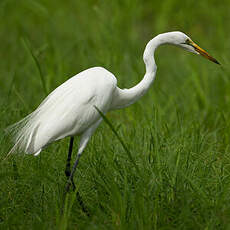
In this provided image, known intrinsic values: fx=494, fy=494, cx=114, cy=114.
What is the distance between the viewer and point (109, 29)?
4336mm

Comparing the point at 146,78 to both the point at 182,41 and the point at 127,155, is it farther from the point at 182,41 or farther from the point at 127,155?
the point at 127,155

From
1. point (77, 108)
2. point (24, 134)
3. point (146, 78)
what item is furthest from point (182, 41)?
point (24, 134)

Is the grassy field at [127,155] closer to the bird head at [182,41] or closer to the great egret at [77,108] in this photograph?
the great egret at [77,108]

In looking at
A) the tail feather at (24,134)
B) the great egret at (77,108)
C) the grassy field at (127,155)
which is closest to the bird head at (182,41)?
the great egret at (77,108)

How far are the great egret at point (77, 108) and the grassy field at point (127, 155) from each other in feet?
0.47

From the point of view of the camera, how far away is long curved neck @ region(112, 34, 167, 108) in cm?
258

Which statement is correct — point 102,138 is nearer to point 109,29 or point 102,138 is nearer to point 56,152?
point 56,152

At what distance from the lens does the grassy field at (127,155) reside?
2.26 meters

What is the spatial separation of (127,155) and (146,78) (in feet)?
1.48

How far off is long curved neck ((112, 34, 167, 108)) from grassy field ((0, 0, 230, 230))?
0.16 m

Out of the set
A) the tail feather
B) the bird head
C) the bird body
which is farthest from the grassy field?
the bird head

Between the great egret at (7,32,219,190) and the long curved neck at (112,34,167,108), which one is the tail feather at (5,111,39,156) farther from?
the long curved neck at (112,34,167,108)

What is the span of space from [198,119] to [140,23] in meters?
3.26

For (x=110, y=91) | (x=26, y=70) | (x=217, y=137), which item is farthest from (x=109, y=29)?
(x=110, y=91)
